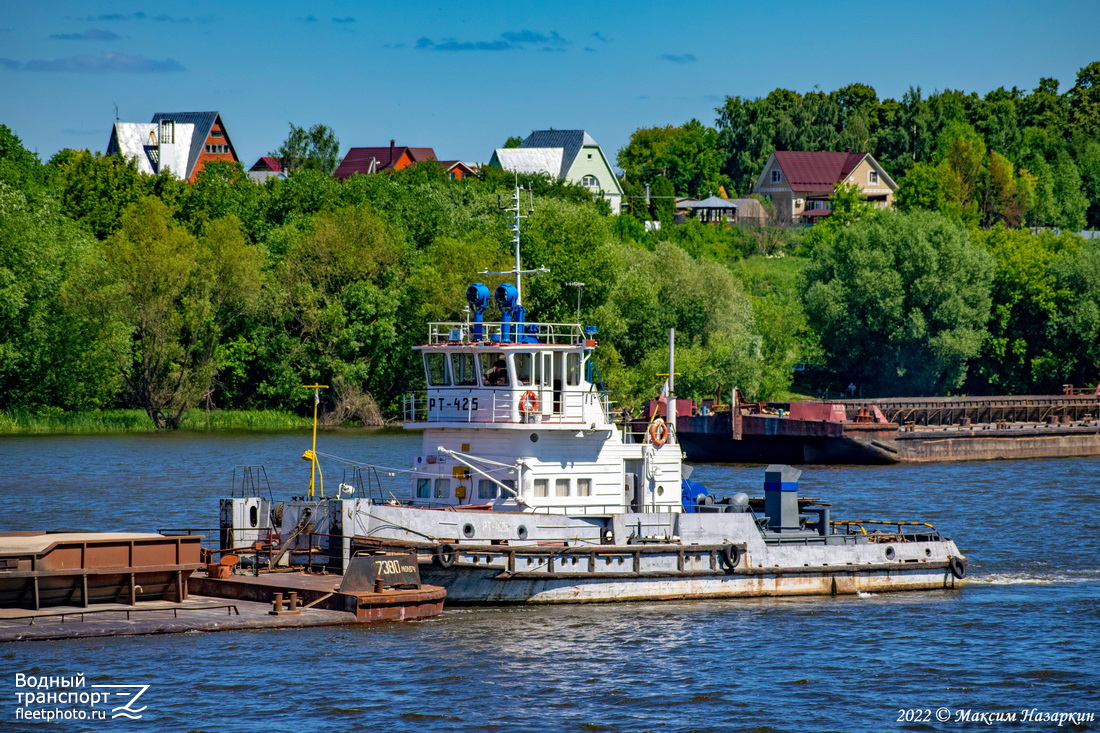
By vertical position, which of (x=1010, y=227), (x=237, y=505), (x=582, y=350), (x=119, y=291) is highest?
(x=1010, y=227)

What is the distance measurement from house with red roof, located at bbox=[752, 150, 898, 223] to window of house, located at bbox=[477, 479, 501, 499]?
336 ft

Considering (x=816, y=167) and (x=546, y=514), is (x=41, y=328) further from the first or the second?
(x=816, y=167)

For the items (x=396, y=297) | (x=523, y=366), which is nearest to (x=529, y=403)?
(x=523, y=366)

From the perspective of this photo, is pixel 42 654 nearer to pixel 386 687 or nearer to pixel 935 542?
pixel 386 687

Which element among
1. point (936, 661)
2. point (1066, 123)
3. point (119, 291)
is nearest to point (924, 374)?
point (119, 291)

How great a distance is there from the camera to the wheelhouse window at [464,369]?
28.4 m

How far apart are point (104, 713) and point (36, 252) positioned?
51.9 meters

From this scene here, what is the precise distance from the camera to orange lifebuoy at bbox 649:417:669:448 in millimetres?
28781

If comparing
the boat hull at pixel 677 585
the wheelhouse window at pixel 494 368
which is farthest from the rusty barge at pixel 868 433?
the wheelhouse window at pixel 494 368

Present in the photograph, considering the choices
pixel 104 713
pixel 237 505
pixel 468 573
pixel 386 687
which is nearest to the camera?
pixel 104 713

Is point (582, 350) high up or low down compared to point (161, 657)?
up

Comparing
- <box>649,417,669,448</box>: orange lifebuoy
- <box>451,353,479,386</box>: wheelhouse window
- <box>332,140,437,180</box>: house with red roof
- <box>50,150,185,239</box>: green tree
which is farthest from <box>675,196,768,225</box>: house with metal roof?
<box>451,353,479,386</box>: wheelhouse window

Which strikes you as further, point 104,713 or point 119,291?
point 119,291

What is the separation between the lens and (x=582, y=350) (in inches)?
1122
